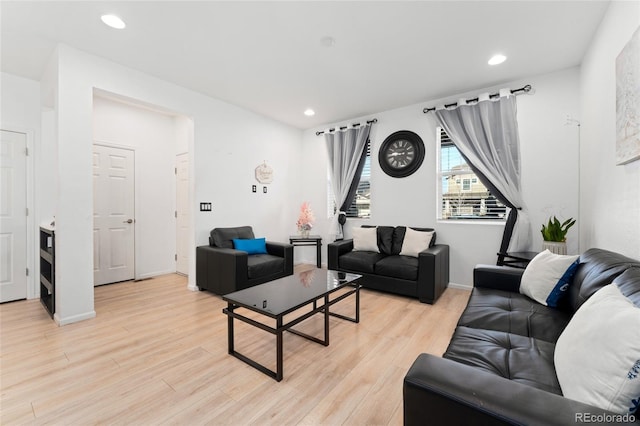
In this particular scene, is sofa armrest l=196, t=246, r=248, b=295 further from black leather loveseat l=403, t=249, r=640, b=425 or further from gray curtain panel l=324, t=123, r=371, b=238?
black leather loveseat l=403, t=249, r=640, b=425

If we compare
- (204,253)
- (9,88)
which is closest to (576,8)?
(204,253)

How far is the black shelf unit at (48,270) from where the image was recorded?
2.75 meters

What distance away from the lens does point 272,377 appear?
186 cm

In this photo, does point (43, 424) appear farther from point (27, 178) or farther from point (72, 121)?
point (27, 178)

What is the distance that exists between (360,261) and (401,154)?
1.81m

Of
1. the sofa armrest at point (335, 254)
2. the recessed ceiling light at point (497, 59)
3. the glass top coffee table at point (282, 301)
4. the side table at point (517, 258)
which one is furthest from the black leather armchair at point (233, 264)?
the recessed ceiling light at point (497, 59)

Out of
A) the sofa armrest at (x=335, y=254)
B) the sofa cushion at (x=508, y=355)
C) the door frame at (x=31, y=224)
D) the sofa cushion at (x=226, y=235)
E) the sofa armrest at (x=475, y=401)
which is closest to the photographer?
the sofa armrest at (x=475, y=401)

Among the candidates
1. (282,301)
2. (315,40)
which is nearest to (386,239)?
(282,301)

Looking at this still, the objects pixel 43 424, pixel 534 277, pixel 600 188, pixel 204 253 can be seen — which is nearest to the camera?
pixel 43 424

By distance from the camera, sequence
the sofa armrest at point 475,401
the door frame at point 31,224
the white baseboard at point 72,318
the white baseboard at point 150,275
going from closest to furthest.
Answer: the sofa armrest at point 475,401 < the white baseboard at point 72,318 < the door frame at point 31,224 < the white baseboard at point 150,275

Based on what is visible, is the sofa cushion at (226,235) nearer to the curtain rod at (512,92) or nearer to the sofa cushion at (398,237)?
the sofa cushion at (398,237)

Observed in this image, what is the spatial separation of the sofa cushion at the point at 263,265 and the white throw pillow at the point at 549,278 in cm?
272

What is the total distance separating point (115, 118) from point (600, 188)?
19.0 feet

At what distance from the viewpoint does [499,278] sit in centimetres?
237
